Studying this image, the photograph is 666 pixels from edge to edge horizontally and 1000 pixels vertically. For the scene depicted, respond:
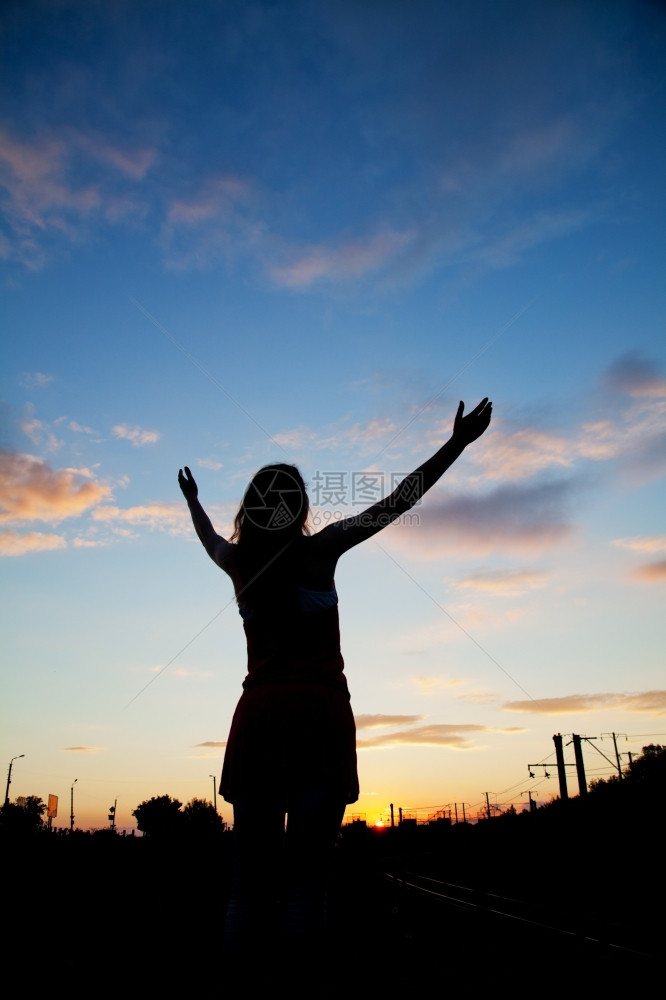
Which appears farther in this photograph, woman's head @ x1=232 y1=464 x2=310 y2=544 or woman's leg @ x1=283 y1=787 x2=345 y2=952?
woman's head @ x1=232 y1=464 x2=310 y2=544

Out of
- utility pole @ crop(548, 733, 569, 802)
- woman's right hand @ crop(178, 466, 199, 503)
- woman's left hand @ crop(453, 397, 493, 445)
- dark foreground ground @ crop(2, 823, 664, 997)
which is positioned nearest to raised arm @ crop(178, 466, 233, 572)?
woman's right hand @ crop(178, 466, 199, 503)

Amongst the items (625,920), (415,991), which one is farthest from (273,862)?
(625,920)

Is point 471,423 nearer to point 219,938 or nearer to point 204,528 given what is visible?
point 204,528

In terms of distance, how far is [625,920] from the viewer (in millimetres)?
8008

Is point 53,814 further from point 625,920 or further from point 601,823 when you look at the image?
point 625,920

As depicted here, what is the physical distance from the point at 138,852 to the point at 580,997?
1158cm

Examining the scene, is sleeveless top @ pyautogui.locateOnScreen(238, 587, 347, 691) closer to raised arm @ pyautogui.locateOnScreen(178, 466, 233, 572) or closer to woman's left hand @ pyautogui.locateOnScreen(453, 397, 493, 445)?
raised arm @ pyautogui.locateOnScreen(178, 466, 233, 572)

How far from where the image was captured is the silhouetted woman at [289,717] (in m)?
1.82

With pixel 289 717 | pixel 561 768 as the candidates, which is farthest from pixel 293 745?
pixel 561 768

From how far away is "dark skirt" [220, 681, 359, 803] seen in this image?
1.87m

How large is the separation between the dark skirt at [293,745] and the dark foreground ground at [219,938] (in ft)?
1.38

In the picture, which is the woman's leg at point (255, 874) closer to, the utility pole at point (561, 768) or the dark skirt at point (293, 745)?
the dark skirt at point (293, 745)

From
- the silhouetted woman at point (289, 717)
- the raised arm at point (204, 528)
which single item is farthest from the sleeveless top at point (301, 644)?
the raised arm at point (204, 528)

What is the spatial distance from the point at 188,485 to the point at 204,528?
43cm
